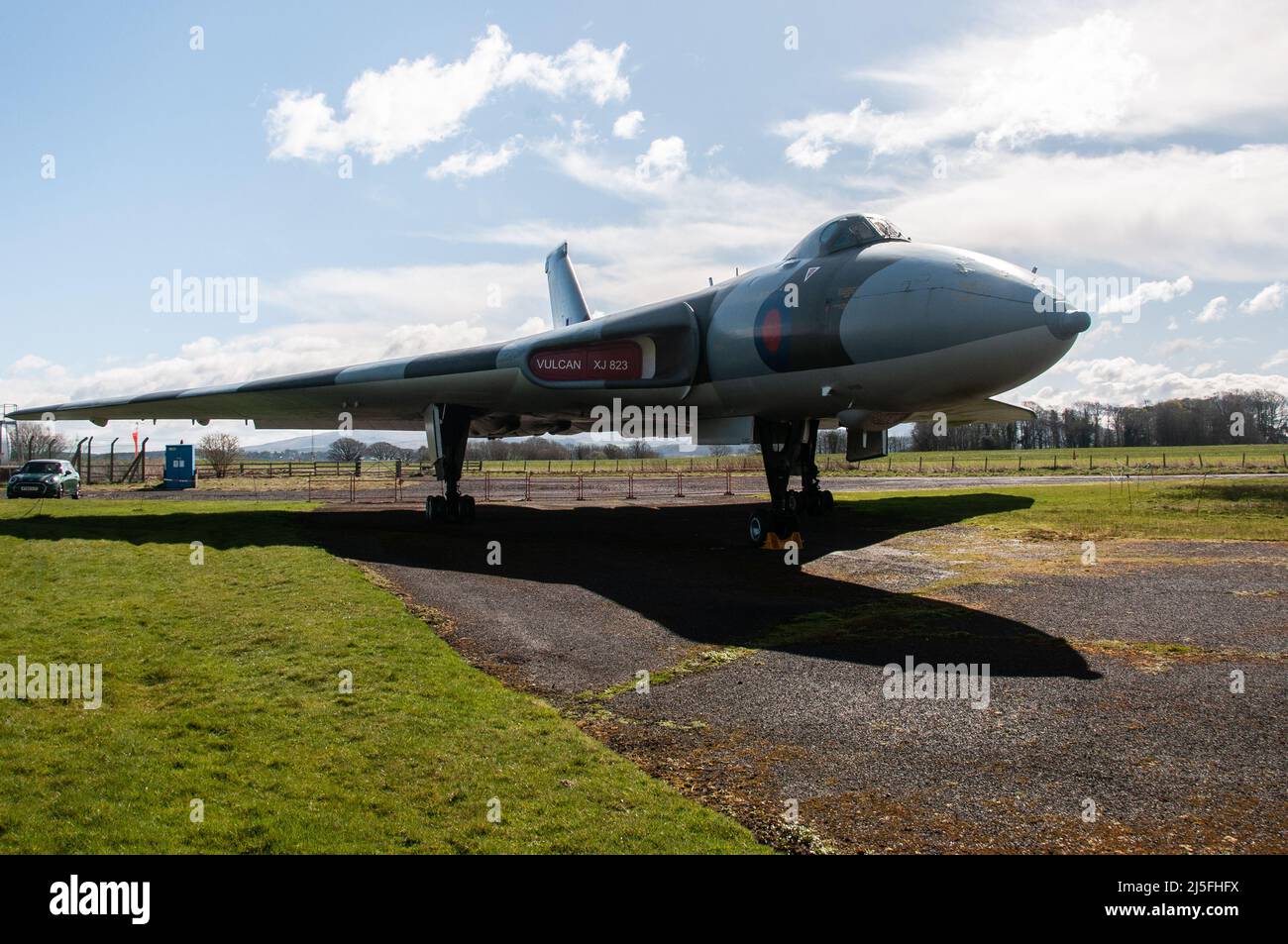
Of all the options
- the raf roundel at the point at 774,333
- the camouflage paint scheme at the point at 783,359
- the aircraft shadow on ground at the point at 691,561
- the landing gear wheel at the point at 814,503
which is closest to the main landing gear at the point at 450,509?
the aircraft shadow on ground at the point at 691,561

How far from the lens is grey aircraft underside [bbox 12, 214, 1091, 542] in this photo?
11453 mm

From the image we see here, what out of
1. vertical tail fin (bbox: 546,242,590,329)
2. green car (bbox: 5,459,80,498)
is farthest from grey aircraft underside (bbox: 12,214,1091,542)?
green car (bbox: 5,459,80,498)

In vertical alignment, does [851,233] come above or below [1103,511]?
above

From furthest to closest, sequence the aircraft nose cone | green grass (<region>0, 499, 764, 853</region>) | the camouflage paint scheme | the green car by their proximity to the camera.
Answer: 1. the green car
2. the camouflage paint scheme
3. the aircraft nose cone
4. green grass (<region>0, 499, 764, 853</region>)

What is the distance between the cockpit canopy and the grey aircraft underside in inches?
1.2

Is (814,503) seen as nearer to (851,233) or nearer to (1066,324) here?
(851,233)

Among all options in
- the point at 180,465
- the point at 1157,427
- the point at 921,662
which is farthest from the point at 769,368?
the point at 1157,427

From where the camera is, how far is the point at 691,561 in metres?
15.0

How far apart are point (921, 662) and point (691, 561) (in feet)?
24.2

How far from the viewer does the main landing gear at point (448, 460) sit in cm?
2180

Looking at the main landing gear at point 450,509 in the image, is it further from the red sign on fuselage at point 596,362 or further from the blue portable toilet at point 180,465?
the blue portable toilet at point 180,465

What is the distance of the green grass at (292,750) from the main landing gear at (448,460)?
1126 cm

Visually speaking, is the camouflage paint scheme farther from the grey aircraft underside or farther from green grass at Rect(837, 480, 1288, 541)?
green grass at Rect(837, 480, 1288, 541)
